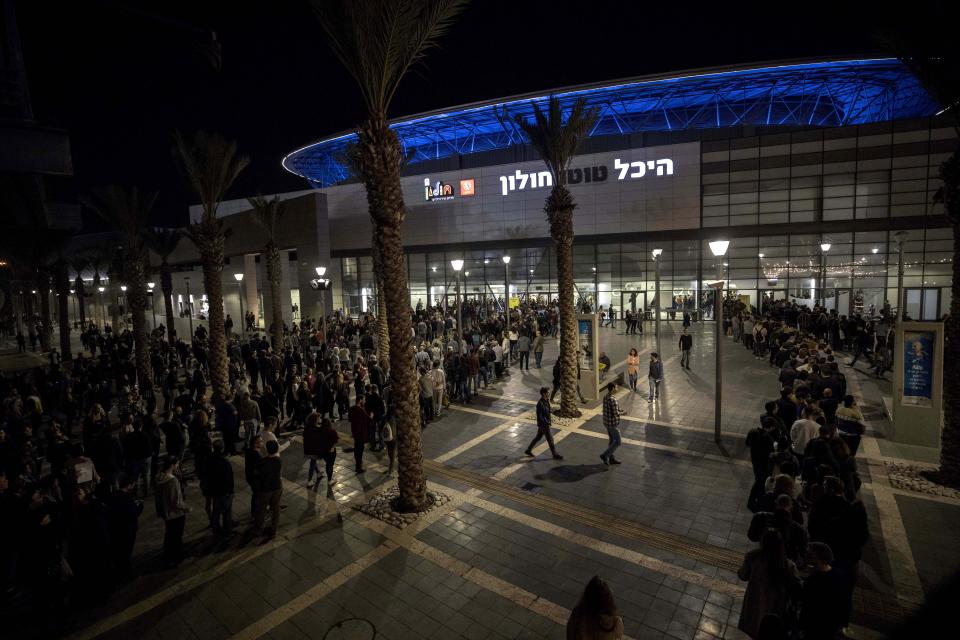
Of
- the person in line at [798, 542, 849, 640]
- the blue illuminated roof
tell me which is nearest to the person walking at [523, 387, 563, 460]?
the person in line at [798, 542, 849, 640]

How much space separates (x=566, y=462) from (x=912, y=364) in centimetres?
774

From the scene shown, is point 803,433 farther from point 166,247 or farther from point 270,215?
point 166,247

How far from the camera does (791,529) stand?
579 centimetres

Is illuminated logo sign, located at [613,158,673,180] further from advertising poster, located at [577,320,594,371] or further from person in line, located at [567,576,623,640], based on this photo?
person in line, located at [567,576,623,640]

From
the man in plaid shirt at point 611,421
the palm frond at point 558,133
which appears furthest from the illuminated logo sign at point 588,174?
the man in plaid shirt at point 611,421

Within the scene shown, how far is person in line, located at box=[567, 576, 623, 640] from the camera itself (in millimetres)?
4199

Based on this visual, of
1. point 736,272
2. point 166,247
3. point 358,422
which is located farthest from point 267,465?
point 736,272

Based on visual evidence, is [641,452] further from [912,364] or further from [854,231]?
[854,231]

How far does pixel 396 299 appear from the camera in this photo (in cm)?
920

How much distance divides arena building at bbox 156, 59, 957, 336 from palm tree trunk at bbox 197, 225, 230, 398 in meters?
15.7

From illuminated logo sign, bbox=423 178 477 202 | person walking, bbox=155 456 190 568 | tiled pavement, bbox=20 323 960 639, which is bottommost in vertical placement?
tiled pavement, bbox=20 323 960 639

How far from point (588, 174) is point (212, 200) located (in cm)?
2673

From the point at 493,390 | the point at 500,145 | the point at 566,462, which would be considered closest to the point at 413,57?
the point at 566,462

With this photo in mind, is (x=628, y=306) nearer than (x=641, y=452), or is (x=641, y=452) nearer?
(x=641, y=452)
